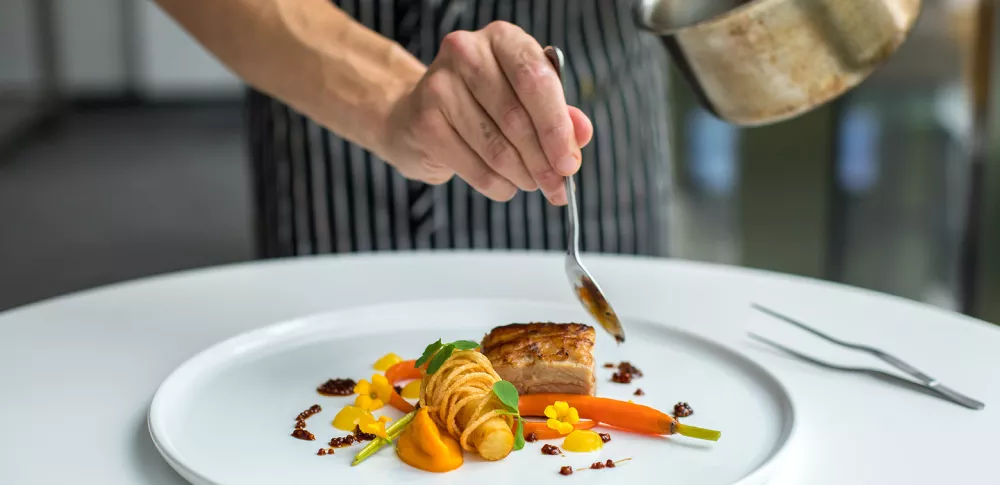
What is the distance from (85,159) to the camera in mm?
6746

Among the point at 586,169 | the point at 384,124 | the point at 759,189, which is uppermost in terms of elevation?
the point at 384,124

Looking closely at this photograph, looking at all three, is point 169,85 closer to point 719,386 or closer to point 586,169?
point 586,169

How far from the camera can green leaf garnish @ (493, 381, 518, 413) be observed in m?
0.93

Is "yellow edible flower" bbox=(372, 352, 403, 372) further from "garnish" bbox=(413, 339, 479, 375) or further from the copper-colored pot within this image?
the copper-colored pot

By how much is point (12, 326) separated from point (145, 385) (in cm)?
29

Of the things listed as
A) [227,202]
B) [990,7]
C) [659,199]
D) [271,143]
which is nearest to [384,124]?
[271,143]

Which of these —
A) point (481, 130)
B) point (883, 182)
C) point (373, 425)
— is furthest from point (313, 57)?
point (883, 182)

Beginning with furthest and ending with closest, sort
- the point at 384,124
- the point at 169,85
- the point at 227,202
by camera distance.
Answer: the point at 169,85, the point at 227,202, the point at 384,124

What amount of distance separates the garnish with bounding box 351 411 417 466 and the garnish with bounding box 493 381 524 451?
0.29 feet

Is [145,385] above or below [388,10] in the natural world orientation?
below

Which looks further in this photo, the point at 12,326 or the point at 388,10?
the point at 388,10

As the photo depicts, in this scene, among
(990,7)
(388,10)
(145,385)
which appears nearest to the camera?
(145,385)

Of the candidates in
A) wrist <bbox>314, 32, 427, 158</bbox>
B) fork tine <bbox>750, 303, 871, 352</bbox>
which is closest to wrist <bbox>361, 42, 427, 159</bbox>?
wrist <bbox>314, 32, 427, 158</bbox>

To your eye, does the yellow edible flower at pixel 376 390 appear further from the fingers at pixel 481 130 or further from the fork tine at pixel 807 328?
the fork tine at pixel 807 328
